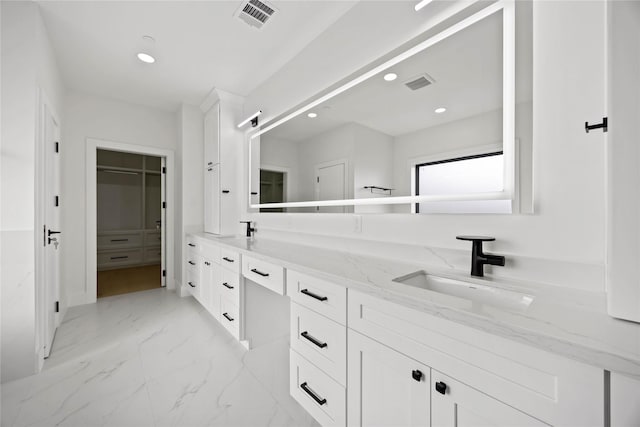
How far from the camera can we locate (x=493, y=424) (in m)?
0.69

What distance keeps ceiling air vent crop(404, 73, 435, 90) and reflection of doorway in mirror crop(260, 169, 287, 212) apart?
1.36 meters

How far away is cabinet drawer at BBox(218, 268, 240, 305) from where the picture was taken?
2.10 meters

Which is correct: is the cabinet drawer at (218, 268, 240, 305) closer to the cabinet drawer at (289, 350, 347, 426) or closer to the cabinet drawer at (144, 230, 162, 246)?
the cabinet drawer at (289, 350, 347, 426)

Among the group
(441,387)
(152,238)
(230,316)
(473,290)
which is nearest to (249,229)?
(230,316)

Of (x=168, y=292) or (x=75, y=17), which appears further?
(x=168, y=292)

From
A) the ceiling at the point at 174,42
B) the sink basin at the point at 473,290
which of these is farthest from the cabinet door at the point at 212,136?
the sink basin at the point at 473,290

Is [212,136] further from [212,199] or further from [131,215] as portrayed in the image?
[131,215]

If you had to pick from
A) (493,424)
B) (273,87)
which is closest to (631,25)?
(493,424)

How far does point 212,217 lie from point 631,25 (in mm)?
3512

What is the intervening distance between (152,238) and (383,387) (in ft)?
19.9

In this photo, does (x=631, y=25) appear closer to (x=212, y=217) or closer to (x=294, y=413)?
(x=294, y=413)

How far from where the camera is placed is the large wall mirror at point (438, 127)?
1106mm

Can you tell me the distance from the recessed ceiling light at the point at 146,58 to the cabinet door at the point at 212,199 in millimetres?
1208

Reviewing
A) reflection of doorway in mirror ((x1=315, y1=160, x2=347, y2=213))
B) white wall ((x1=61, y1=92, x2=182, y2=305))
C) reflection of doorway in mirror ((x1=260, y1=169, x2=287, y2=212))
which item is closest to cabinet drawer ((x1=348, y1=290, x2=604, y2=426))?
reflection of doorway in mirror ((x1=315, y1=160, x2=347, y2=213))
